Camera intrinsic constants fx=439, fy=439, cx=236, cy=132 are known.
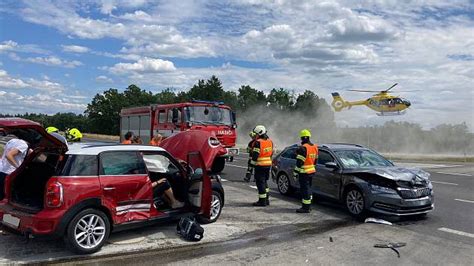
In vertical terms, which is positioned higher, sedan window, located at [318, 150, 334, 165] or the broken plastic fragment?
sedan window, located at [318, 150, 334, 165]

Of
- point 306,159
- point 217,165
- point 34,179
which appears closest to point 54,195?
point 34,179

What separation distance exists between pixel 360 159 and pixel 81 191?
20.3 ft

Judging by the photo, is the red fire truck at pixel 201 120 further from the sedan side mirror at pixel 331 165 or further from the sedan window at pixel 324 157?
the sedan side mirror at pixel 331 165

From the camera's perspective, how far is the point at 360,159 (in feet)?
31.7

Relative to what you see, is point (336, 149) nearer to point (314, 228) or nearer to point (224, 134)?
point (314, 228)

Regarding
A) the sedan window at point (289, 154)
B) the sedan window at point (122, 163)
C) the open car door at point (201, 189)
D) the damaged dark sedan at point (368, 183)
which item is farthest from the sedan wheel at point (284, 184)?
the sedan window at point (122, 163)

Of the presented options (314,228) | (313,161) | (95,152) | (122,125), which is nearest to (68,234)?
(95,152)

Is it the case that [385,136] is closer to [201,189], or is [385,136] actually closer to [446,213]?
[446,213]

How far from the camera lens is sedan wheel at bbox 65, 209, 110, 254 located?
5.67 metres

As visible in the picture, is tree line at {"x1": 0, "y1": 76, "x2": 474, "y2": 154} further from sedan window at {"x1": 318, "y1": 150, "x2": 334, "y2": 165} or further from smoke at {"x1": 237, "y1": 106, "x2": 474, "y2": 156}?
sedan window at {"x1": 318, "y1": 150, "x2": 334, "y2": 165}

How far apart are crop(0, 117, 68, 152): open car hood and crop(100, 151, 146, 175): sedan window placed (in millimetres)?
578

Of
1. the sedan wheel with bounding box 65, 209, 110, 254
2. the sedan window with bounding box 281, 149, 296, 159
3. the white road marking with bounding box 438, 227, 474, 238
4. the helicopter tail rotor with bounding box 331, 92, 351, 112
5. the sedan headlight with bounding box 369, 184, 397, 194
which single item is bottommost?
the white road marking with bounding box 438, 227, 474, 238

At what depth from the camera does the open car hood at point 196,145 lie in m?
8.37

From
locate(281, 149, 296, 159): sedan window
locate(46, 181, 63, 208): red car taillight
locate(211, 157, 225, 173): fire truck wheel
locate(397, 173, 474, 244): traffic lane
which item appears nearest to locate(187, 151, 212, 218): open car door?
locate(211, 157, 225, 173): fire truck wheel
